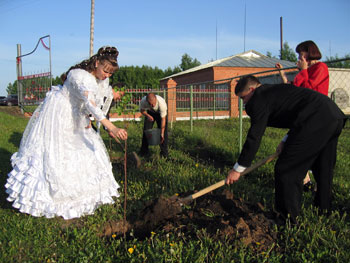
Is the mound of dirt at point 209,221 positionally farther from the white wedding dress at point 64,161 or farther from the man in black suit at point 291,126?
the white wedding dress at point 64,161

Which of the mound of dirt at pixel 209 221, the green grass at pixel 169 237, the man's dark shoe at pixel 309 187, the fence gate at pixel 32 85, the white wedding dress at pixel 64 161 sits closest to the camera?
the green grass at pixel 169 237

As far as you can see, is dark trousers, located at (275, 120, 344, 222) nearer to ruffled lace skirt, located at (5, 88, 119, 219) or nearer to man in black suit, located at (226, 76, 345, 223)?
man in black suit, located at (226, 76, 345, 223)

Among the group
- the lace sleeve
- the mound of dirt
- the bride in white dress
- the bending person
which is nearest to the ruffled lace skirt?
the bride in white dress

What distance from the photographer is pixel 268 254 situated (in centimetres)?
222

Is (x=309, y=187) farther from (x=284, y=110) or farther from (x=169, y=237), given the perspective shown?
(x=169, y=237)

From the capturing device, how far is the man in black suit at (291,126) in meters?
2.51

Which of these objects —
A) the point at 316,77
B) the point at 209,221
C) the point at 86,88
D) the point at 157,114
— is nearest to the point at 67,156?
the point at 86,88

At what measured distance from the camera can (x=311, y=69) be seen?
3.23 meters

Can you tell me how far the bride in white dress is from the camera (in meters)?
3.00

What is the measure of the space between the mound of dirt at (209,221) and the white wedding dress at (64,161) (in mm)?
517

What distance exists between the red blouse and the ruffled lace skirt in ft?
8.20

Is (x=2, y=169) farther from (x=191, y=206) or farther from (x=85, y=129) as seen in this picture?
(x=191, y=206)

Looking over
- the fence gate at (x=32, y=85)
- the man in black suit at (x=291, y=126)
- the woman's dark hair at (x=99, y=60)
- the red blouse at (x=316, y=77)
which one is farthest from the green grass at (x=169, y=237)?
the fence gate at (x=32, y=85)

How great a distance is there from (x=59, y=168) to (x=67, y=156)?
0.16 meters
